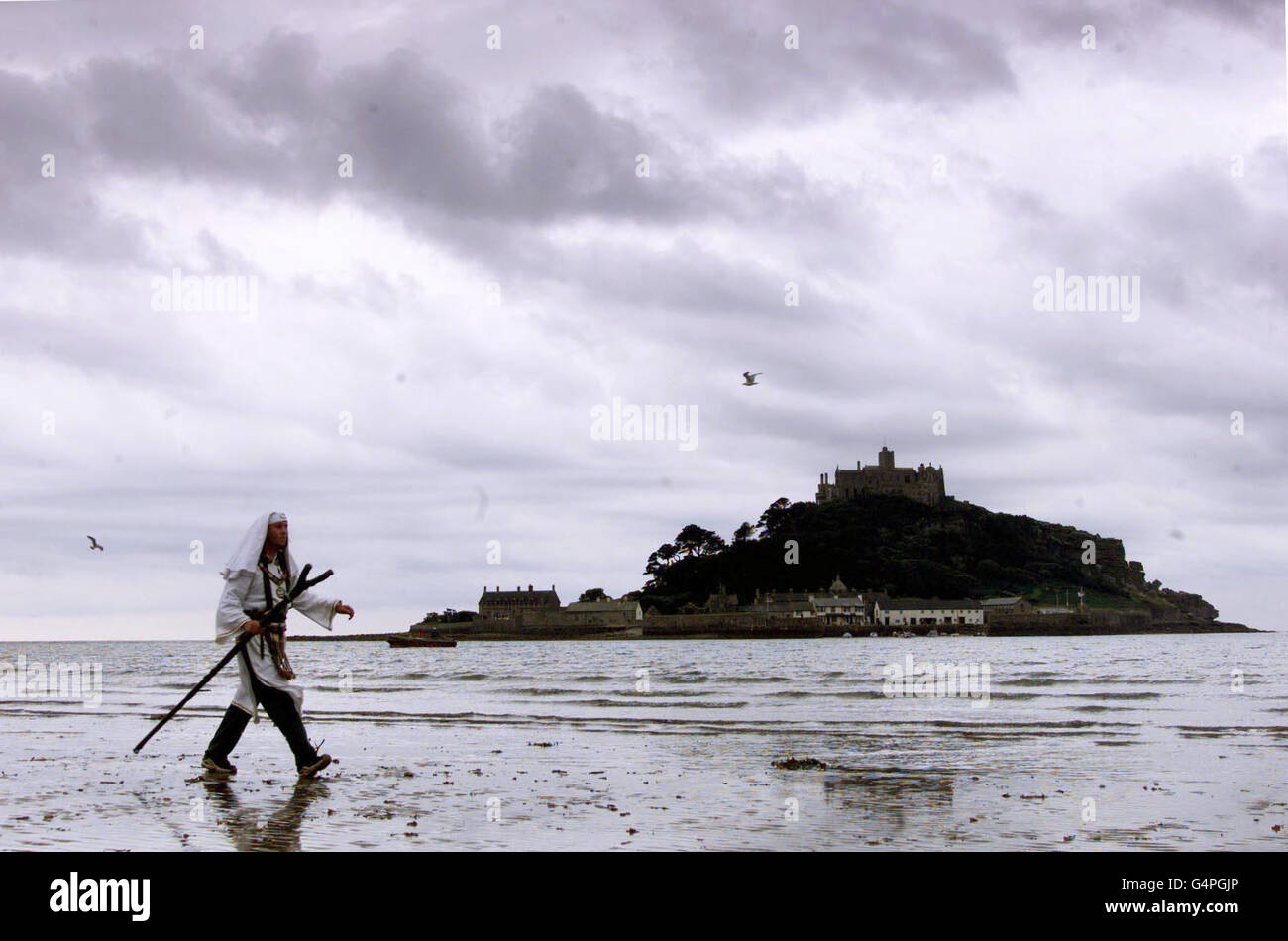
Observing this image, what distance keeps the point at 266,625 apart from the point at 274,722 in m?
0.94

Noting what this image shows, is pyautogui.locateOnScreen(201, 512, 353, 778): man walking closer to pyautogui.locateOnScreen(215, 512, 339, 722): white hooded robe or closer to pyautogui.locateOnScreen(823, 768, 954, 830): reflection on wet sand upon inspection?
pyautogui.locateOnScreen(215, 512, 339, 722): white hooded robe

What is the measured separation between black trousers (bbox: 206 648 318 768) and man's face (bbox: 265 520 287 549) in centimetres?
100

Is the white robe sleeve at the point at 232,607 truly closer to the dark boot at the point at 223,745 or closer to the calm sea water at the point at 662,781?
the dark boot at the point at 223,745

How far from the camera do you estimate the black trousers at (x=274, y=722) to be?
39.6 ft

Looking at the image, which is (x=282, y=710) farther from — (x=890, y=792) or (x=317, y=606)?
(x=890, y=792)

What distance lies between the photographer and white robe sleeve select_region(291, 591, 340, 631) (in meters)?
11.9

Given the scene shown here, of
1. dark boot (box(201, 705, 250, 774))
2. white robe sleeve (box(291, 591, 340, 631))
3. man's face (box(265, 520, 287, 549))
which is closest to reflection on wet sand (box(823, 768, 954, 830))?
white robe sleeve (box(291, 591, 340, 631))

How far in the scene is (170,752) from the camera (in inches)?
632

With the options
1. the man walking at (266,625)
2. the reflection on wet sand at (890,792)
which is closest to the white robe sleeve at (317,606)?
the man walking at (266,625)

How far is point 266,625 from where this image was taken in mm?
11938

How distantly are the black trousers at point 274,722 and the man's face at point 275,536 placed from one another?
100cm
